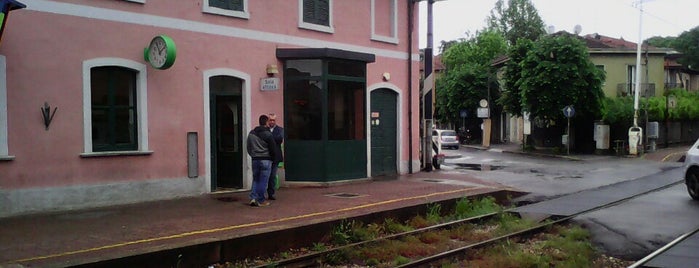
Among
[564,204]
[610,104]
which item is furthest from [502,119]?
[564,204]

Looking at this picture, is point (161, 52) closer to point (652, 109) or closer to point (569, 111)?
point (569, 111)

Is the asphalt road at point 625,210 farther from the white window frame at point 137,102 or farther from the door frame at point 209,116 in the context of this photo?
the white window frame at point 137,102

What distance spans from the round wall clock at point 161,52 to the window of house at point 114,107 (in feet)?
0.98

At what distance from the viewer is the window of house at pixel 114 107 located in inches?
410

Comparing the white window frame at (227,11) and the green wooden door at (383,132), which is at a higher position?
the white window frame at (227,11)

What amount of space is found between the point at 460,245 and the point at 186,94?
6.16 m

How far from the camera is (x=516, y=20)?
7244cm

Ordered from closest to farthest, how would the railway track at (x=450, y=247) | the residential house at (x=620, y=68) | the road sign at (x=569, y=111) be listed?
the railway track at (x=450, y=247) → the road sign at (x=569, y=111) → the residential house at (x=620, y=68)

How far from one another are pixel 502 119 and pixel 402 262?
1745 inches

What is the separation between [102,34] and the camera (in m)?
10.5

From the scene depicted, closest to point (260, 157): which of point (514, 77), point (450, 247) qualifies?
point (450, 247)

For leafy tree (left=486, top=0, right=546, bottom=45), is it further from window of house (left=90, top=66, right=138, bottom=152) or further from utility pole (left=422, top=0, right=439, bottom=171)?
window of house (left=90, top=66, right=138, bottom=152)

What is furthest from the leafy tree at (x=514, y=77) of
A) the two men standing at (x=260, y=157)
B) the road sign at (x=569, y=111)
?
Answer: the two men standing at (x=260, y=157)

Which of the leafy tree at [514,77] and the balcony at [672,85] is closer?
the leafy tree at [514,77]
